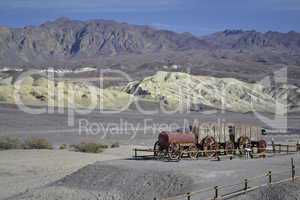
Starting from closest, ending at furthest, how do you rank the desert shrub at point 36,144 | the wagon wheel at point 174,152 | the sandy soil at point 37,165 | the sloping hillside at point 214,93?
the sandy soil at point 37,165 < the wagon wheel at point 174,152 < the desert shrub at point 36,144 < the sloping hillside at point 214,93

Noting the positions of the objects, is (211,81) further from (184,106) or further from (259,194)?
(259,194)

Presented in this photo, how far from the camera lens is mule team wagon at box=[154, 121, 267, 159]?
32.1 m

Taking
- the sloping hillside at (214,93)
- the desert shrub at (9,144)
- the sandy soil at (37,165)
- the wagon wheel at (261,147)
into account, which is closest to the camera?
the sandy soil at (37,165)

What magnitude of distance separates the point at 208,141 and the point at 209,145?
24 centimetres

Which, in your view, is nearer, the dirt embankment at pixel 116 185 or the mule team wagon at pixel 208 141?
the dirt embankment at pixel 116 185

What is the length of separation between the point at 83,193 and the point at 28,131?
3620 cm

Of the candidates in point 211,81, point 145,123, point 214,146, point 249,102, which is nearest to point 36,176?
point 214,146

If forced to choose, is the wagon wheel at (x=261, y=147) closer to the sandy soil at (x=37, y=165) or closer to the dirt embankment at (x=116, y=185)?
the sandy soil at (x=37, y=165)

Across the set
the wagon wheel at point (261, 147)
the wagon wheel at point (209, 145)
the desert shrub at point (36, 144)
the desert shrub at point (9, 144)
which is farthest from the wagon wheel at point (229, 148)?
the desert shrub at point (9, 144)

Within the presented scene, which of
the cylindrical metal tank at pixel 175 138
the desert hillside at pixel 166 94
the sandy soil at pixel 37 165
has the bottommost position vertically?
the sandy soil at pixel 37 165

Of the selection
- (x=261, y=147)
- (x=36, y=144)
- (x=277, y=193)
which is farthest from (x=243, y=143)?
(x=36, y=144)

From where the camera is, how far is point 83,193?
24.5 metres

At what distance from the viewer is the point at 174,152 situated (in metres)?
31.7

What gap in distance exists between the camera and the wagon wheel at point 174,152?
1234 inches
